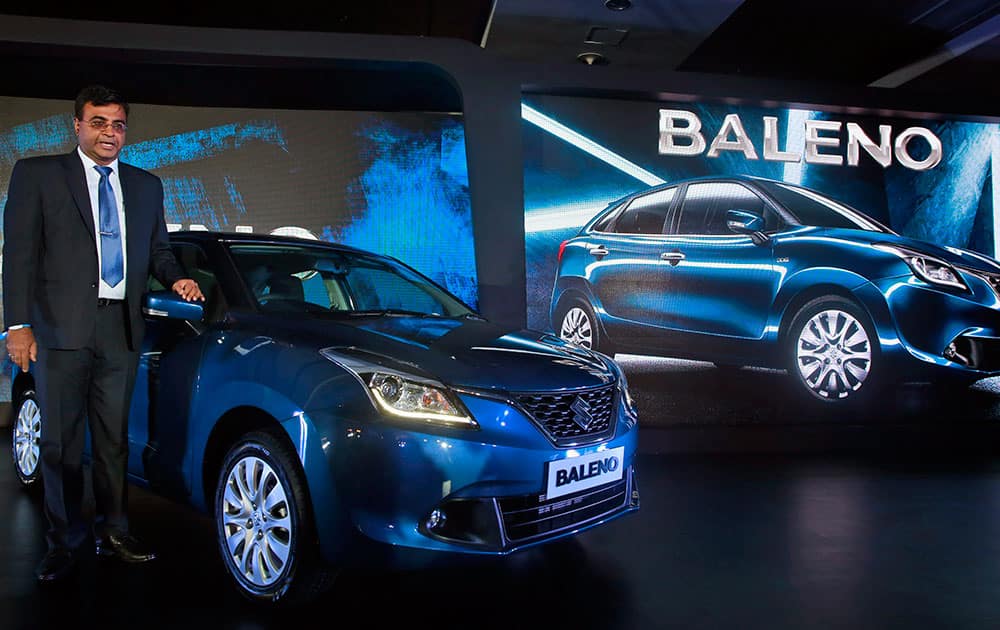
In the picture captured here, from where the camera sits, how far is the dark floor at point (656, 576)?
7.28 ft

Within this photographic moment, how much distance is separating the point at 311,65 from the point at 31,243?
3.10 meters

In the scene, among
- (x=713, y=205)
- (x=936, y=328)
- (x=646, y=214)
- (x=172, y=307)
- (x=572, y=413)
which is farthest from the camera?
(x=646, y=214)

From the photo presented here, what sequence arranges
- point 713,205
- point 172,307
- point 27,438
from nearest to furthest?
point 172,307, point 27,438, point 713,205

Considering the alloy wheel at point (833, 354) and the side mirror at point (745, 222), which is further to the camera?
the side mirror at point (745, 222)

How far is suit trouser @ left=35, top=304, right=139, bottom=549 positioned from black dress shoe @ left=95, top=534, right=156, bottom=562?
0.03 meters

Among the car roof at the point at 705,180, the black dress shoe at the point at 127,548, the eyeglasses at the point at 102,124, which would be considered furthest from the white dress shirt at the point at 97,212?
the car roof at the point at 705,180

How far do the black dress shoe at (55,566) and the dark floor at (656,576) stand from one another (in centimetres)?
5

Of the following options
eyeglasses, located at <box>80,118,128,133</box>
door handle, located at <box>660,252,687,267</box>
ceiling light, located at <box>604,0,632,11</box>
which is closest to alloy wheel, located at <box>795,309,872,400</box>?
door handle, located at <box>660,252,687,267</box>

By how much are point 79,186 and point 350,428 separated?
141 centimetres

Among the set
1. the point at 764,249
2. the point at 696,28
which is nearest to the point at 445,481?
the point at 764,249

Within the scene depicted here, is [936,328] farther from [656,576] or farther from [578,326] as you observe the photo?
[656,576]

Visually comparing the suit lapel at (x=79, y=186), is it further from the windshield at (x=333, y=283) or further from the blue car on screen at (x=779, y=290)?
the blue car on screen at (x=779, y=290)

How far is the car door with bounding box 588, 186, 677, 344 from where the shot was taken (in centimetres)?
532

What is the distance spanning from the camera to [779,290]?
4.99 metres
